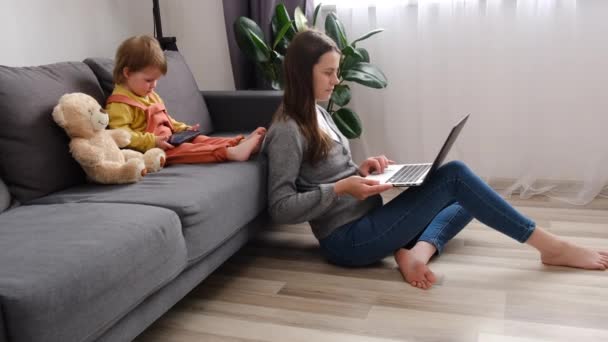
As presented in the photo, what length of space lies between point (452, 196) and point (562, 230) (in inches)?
27.9

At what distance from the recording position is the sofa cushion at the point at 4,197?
1948 millimetres

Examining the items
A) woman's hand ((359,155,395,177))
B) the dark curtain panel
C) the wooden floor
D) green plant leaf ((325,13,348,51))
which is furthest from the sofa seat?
the dark curtain panel

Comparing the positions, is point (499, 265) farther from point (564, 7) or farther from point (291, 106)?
point (564, 7)

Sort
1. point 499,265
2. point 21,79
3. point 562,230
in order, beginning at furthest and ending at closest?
point 562,230 → point 499,265 → point 21,79

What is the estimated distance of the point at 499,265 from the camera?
224cm

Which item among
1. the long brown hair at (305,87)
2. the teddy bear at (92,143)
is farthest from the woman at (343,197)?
the teddy bear at (92,143)

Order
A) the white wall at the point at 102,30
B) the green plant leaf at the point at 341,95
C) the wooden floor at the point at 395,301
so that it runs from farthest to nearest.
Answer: the green plant leaf at the point at 341,95, the white wall at the point at 102,30, the wooden floor at the point at 395,301

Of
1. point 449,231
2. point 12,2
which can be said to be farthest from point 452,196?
point 12,2

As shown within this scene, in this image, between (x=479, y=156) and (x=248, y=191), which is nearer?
(x=248, y=191)

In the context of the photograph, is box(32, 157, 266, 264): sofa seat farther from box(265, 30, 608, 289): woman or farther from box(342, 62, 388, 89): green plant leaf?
box(342, 62, 388, 89): green plant leaf

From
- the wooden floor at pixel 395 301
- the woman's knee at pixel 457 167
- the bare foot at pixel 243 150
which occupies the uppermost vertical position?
the bare foot at pixel 243 150

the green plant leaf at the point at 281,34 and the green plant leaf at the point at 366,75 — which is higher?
the green plant leaf at the point at 281,34

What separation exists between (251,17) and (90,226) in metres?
1.99

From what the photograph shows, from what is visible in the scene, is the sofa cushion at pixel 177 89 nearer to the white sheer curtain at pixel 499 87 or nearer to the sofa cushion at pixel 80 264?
the sofa cushion at pixel 80 264
